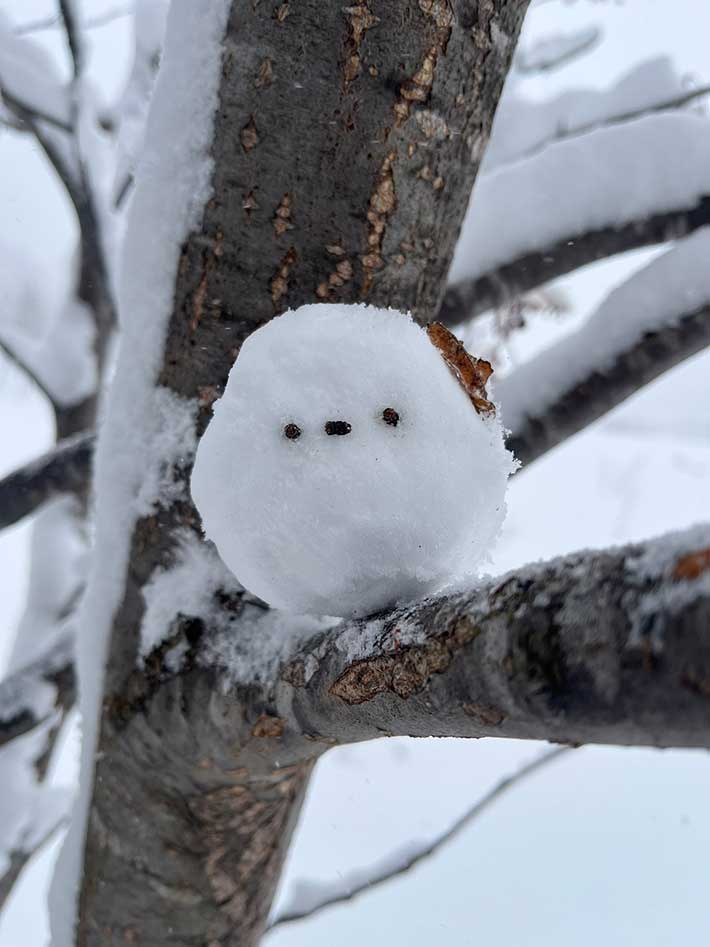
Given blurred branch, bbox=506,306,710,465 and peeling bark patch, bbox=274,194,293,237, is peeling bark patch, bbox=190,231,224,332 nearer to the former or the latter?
peeling bark patch, bbox=274,194,293,237

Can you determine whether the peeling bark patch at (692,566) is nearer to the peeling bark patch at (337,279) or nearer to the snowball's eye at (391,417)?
the snowball's eye at (391,417)

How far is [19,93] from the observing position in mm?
1686

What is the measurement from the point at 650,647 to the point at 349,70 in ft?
1.89

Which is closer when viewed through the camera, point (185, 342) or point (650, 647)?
point (650, 647)

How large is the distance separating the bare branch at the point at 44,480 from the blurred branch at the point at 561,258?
68 centimetres

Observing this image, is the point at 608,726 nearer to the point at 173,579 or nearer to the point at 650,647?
the point at 650,647

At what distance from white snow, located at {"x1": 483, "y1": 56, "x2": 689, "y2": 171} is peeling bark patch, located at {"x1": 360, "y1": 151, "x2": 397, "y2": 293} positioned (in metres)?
0.72

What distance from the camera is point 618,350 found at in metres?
0.93

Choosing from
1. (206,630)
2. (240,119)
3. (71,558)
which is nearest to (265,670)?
(206,630)

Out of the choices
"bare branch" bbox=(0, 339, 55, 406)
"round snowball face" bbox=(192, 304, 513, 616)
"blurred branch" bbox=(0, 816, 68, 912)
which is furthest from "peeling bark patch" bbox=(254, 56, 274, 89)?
"blurred branch" bbox=(0, 816, 68, 912)

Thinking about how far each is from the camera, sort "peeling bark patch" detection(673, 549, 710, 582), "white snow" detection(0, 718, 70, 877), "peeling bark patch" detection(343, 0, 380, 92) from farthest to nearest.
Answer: "white snow" detection(0, 718, 70, 877) < "peeling bark patch" detection(343, 0, 380, 92) < "peeling bark patch" detection(673, 549, 710, 582)

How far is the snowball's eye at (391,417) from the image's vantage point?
472 mm

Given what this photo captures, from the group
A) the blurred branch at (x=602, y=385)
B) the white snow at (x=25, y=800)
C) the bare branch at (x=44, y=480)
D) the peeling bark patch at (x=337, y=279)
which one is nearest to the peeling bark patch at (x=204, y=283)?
the peeling bark patch at (x=337, y=279)

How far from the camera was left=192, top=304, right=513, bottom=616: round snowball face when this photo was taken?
1.53ft
